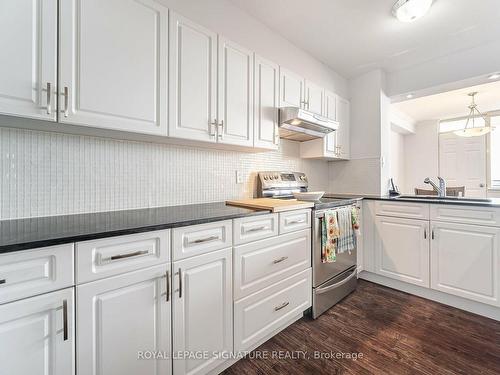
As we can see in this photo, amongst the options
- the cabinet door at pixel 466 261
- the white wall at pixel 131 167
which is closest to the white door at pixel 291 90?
the white wall at pixel 131 167

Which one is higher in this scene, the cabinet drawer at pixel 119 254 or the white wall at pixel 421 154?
the white wall at pixel 421 154

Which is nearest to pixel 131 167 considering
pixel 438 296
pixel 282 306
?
pixel 282 306

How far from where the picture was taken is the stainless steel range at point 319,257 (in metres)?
1.98

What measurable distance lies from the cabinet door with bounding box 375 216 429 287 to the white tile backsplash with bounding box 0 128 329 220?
1697 mm

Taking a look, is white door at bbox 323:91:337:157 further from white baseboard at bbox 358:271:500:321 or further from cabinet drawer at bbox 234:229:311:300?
white baseboard at bbox 358:271:500:321

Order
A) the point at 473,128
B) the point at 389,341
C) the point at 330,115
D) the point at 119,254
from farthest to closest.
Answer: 1. the point at 473,128
2. the point at 330,115
3. the point at 389,341
4. the point at 119,254

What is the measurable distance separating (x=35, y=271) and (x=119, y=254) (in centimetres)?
26

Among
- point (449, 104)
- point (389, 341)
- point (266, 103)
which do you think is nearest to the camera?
point (389, 341)

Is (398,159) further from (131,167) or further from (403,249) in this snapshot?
(131,167)

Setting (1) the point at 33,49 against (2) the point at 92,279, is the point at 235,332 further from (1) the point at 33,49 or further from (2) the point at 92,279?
(1) the point at 33,49

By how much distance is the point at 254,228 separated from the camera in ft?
5.02

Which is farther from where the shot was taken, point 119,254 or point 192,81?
point 192,81

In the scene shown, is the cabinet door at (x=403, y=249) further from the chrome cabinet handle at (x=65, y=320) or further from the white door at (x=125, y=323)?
the chrome cabinet handle at (x=65, y=320)

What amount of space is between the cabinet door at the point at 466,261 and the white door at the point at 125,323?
8.08ft
